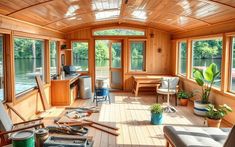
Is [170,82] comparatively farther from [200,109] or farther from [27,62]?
[27,62]

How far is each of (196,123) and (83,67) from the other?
200 inches

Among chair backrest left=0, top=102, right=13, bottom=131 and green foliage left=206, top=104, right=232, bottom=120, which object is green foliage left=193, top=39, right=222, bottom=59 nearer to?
green foliage left=206, top=104, right=232, bottom=120

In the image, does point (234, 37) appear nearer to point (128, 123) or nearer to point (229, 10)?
point (229, 10)

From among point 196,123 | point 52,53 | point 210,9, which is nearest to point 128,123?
point 196,123

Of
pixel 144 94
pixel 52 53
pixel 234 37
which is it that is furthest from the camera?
pixel 144 94

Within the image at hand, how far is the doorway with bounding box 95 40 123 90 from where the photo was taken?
8969 millimetres

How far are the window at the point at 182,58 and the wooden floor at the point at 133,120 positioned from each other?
1.45 m

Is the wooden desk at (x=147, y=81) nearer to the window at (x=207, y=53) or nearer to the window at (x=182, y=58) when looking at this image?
the window at (x=182, y=58)

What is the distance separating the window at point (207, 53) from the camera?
19.1 feet

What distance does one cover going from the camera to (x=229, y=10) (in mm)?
4266

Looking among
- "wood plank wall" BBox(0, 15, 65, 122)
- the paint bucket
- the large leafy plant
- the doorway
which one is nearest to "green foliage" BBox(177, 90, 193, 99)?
the large leafy plant

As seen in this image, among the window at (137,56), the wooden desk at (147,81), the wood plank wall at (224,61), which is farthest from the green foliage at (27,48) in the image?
the wood plank wall at (224,61)

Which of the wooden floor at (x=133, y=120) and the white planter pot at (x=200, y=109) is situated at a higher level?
the white planter pot at (x=200, y=109)

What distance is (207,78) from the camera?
556 centimetres
